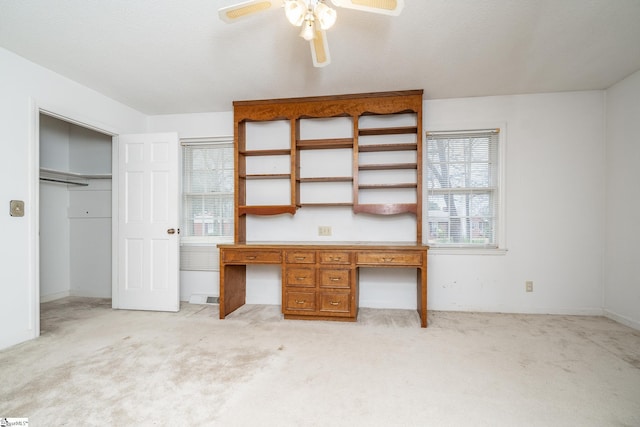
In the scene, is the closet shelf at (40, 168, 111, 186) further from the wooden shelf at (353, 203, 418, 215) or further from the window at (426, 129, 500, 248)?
the window at (426, 129, 500, 248)

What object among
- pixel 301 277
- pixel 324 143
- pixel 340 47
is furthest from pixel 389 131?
pixel 301 277

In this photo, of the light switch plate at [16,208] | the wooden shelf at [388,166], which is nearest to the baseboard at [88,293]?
the light switch plate at [16,208]

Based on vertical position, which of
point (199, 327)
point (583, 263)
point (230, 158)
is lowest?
point (199, 327)

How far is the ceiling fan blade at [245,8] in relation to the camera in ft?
5.33

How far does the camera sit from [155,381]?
196 centimetres

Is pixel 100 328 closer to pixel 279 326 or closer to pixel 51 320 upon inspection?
pixel 51 320

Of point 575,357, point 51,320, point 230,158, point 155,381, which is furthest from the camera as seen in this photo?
point 230,158

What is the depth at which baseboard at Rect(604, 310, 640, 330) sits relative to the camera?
9.47 feet

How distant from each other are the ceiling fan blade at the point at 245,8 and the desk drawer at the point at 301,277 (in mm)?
2253

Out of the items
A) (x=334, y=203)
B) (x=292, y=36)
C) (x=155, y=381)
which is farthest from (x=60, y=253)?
(x=292, y=36)

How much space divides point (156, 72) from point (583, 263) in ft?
16.3

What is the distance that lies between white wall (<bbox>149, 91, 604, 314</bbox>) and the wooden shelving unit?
0.32 metres

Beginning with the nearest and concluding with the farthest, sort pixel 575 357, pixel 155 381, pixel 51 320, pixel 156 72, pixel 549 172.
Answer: pixel 155 381 < pixel 575 357 < pixel 156 72 < pixel 51 320 < pixel 549 172

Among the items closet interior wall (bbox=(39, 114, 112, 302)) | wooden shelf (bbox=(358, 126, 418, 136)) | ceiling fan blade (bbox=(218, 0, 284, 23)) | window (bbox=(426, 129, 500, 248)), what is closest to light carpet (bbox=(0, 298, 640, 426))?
window (bbox=(426, 129, 500, 248))
